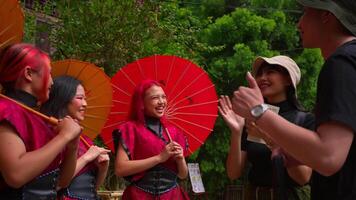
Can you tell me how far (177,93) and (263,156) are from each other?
2.04 m

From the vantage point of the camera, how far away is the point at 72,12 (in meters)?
8.48

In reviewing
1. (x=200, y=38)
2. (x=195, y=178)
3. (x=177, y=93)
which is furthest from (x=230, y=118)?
(x=200, y=38)

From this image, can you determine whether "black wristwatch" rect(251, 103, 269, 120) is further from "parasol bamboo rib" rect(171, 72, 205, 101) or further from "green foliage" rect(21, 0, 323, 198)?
"green foliage" rect(21, 0, 323, 198)

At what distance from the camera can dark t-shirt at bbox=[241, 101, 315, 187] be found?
9.91ft

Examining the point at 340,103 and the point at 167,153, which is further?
the point at 167,153

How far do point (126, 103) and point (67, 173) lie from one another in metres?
1.94

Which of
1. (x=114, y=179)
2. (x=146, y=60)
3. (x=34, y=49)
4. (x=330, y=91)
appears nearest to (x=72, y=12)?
(x=114, y=179)

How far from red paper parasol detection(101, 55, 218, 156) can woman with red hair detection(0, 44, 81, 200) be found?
1946 mm

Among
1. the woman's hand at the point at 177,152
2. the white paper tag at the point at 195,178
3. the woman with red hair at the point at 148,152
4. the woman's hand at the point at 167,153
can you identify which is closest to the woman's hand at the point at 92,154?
the woman with red hair at the point at 148,152

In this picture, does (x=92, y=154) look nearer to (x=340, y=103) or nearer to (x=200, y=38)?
(x=340, y=103)

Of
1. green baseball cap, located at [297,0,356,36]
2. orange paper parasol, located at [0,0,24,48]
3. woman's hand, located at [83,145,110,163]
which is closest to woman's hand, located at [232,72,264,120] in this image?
green baseball cap, located at [297,0,356,36]

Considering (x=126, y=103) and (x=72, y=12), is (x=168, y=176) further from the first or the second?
(x=72, y=12)

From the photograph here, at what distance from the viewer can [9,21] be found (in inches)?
127

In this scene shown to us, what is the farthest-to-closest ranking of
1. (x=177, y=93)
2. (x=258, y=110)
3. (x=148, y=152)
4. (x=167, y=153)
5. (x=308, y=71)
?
(x=308, y=71), (x=177, y=93), (x=148, y=152), (x=167, y=153), (x=258, y=110)
